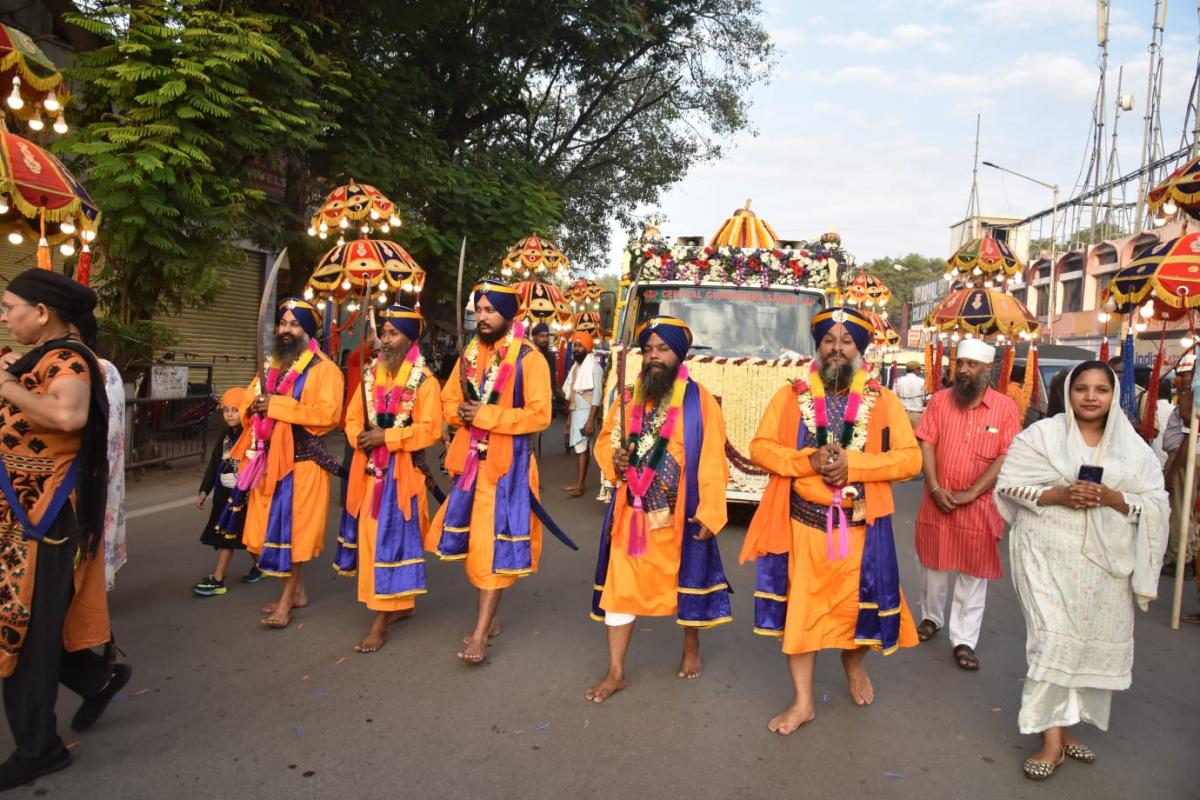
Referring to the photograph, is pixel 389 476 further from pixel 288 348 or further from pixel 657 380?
pixel 657 380

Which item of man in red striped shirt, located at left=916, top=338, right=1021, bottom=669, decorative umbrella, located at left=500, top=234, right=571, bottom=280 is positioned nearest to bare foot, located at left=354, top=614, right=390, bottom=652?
man in red striped shirt, located at left=916, top=338, right=1021, bottom=669

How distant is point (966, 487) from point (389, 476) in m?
3.41

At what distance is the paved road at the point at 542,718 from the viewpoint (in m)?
3.45

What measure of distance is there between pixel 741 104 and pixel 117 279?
17767 millimetres

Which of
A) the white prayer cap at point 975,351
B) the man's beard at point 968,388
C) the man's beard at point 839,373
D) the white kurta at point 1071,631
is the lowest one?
the white kurta at point 1071,631

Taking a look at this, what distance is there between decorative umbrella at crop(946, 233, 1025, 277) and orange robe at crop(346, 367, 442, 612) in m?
9.75

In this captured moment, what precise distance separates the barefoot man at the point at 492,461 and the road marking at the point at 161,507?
14.6 ft

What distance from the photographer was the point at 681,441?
14.2 feet

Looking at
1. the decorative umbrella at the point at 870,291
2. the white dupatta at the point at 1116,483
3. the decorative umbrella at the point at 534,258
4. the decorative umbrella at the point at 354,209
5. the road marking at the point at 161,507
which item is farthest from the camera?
the decorative umbrella at the point at 870,291

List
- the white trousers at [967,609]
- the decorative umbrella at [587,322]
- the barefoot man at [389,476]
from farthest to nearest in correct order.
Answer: the decorative umbrella at [587,322], the white trousers at [967,609], the barefoot man at [389,476]

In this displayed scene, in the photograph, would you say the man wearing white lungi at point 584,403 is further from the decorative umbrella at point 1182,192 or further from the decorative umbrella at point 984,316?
the decorative umbrella at point 1182,192

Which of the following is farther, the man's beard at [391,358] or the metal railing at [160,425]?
the metal railing at [160,425]

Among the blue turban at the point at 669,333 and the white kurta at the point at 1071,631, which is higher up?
the blue turban at the point at 669,333

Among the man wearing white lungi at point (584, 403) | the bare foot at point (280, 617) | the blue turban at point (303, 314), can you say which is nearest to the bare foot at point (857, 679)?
the bare foot at point (280, 617)
